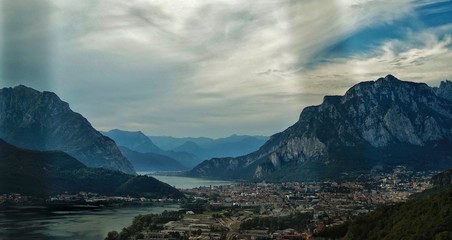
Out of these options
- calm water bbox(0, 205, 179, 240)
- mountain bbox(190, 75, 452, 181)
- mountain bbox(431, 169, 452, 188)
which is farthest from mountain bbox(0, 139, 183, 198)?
mountain bbox(431, 169, 452, 188)

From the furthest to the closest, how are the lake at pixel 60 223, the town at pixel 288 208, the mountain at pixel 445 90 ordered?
the mountain at pixel 445 90 → the lake at pixel 60 223 → the town at pixel 288 208

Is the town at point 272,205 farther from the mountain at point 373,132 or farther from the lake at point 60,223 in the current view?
the mountain at point 373,132

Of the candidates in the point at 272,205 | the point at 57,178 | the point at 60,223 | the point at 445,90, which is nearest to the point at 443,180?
the point at 272,205

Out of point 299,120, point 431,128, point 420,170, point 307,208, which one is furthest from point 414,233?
point 299,120

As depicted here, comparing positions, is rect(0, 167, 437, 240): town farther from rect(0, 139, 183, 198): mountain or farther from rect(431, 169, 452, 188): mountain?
rect(0, 139, 183, 198): mountain

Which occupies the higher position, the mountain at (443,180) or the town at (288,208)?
the mountain at (443,180)

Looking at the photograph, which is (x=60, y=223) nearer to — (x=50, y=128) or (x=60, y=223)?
(x=60, y=223)

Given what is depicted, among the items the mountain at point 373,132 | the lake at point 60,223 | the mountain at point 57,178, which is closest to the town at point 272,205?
the mountain at point 57,178
